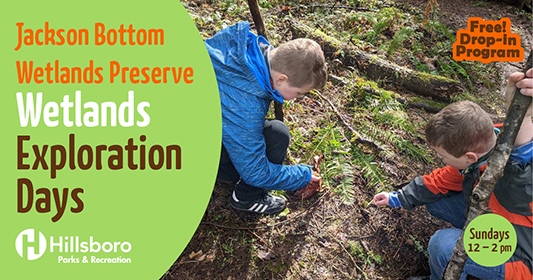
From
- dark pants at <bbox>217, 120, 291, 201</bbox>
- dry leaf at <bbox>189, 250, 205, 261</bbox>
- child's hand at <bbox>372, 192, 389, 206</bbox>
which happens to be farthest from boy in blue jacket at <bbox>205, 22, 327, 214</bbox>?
child's hand at <bbox>372, 192, 389, 206</bbox>

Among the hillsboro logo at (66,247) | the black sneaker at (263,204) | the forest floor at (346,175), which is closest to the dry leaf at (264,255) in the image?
the forest floor at (346,175)

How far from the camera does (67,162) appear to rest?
2.40 metres

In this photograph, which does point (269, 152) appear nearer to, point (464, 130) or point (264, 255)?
point (264, 255)

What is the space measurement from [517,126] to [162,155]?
2.19 m

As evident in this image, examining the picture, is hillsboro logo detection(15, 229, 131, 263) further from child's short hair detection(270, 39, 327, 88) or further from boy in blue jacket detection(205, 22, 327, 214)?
child's short hair detection(270, 39, 327, 88)

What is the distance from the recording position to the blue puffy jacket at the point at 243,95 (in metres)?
2.68

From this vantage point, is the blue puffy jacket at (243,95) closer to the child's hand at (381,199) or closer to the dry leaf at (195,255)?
the dry leaf at (195,255)

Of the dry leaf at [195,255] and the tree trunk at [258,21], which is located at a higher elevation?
the tree trunk at [258,21]

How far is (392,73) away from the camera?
498 centimetres

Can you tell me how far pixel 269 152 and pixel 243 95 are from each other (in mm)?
645

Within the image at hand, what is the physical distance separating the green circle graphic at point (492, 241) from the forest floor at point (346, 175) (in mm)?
644

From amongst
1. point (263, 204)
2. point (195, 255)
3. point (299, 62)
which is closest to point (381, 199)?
point (263, 204)

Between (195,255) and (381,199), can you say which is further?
(381,199)

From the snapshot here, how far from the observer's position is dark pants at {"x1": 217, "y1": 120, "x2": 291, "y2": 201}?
3049mm
